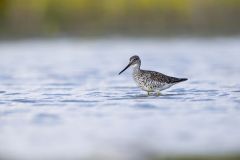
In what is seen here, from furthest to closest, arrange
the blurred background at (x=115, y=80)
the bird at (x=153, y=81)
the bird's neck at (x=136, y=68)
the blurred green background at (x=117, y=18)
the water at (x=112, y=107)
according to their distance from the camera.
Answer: the blurred green background at (x=117, y=18), the bird's neck at (x=136, y=68), the bird at (x=153, y=81), the blurred background at (x=115, y=80), the water at (x=112, y=107)

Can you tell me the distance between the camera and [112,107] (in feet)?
44.2

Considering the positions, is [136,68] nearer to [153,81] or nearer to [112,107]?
[153,81]

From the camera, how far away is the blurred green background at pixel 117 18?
27469mm

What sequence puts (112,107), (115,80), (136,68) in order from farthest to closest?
(115,80) → (136,68) → (112,107)

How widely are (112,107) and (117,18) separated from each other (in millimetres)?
15015

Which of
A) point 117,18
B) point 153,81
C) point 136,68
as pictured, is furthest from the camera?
point 117,18

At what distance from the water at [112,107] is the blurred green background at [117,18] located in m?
3.35

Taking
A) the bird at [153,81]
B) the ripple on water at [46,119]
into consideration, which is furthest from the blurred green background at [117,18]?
the ripple on water at [46,119]

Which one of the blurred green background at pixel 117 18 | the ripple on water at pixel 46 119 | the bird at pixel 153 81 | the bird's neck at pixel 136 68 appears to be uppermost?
the blurred green background at pixel 117 18

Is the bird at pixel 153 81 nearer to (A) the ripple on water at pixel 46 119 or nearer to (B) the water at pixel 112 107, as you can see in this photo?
(B) the water at pixel 112 107

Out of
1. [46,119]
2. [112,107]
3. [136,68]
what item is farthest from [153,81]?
[46,119]

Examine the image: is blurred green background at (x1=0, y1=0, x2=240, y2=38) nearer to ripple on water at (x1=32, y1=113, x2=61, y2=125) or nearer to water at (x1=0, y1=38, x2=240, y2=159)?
water at (x1=0, y1=38, x2=240, y2=159)

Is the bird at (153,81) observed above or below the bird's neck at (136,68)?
below

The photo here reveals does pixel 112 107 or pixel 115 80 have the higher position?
pixel 115 80
